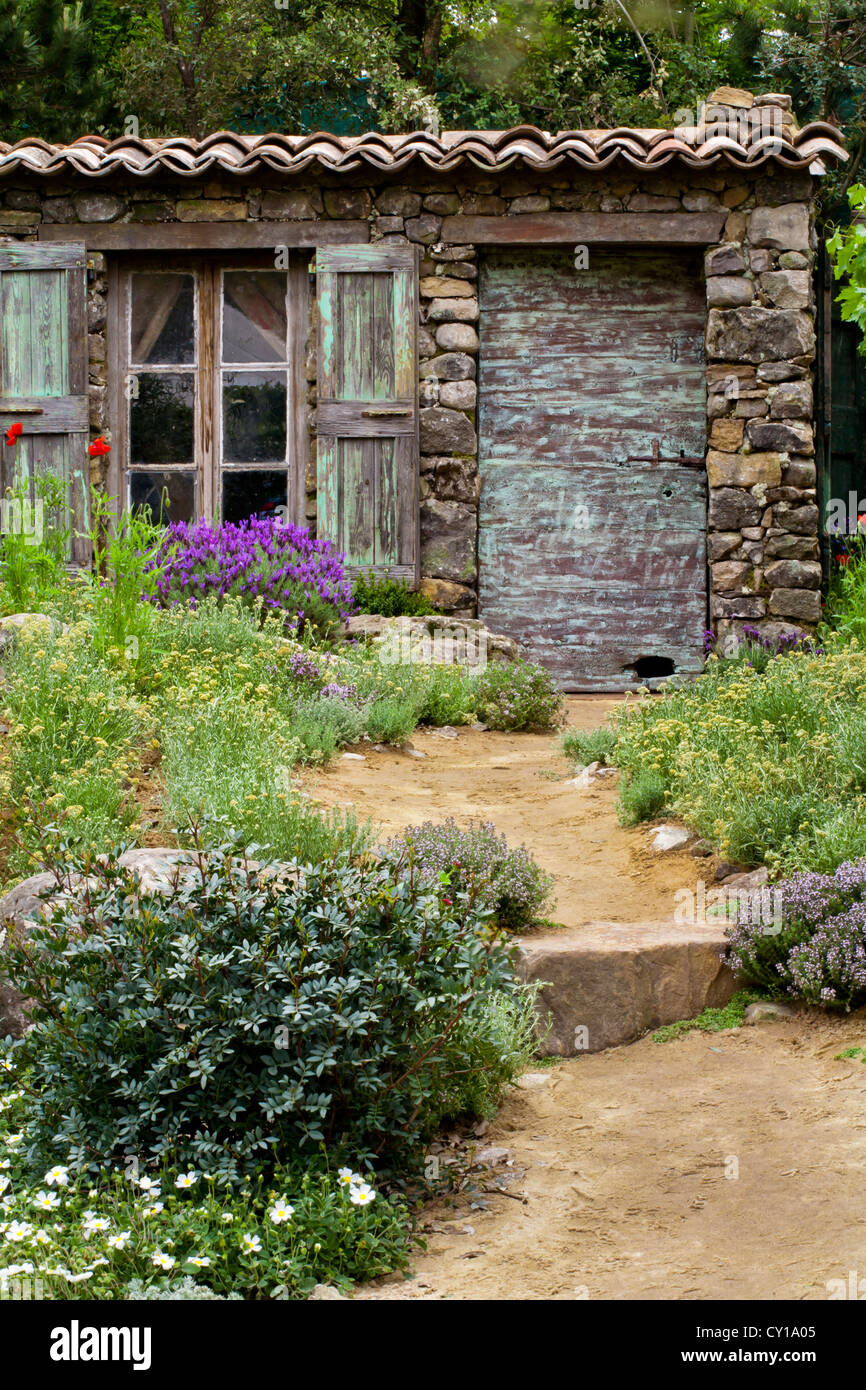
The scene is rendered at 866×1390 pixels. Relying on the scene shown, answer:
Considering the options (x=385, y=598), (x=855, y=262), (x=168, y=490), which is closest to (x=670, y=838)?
(x=855, y=262)

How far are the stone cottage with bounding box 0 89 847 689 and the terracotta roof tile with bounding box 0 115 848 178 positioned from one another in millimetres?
25

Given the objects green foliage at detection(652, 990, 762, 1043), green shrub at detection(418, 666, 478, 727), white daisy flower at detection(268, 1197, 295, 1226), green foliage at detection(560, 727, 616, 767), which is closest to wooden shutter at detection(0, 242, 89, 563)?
green shrub at detection(418, 666, 478, 727)

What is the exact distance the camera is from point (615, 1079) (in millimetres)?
3562

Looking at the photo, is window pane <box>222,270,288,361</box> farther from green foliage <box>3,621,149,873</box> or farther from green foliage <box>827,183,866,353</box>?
green foliage <box>3,621,149,873</box>

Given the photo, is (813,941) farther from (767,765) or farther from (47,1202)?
(47,1202)

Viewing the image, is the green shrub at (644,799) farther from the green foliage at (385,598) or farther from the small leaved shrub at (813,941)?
the green foliage at (385,598)

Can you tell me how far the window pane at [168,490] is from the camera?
9.02 metres

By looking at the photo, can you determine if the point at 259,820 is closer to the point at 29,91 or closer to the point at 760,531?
the point at 760,531

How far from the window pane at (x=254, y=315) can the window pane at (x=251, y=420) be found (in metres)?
0.16

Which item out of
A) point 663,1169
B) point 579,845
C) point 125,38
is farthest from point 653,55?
point 663,1169

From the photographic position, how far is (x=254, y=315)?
352 inches

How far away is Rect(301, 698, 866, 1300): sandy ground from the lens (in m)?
2.58

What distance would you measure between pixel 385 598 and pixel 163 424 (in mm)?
2029

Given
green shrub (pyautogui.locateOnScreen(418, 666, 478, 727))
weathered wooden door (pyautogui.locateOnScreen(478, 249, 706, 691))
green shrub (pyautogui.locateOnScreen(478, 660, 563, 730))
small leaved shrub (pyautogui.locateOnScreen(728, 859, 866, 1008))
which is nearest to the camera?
small leaved shrub (pyautogui.locateOnScreen(728, 859, 866, 1008))
